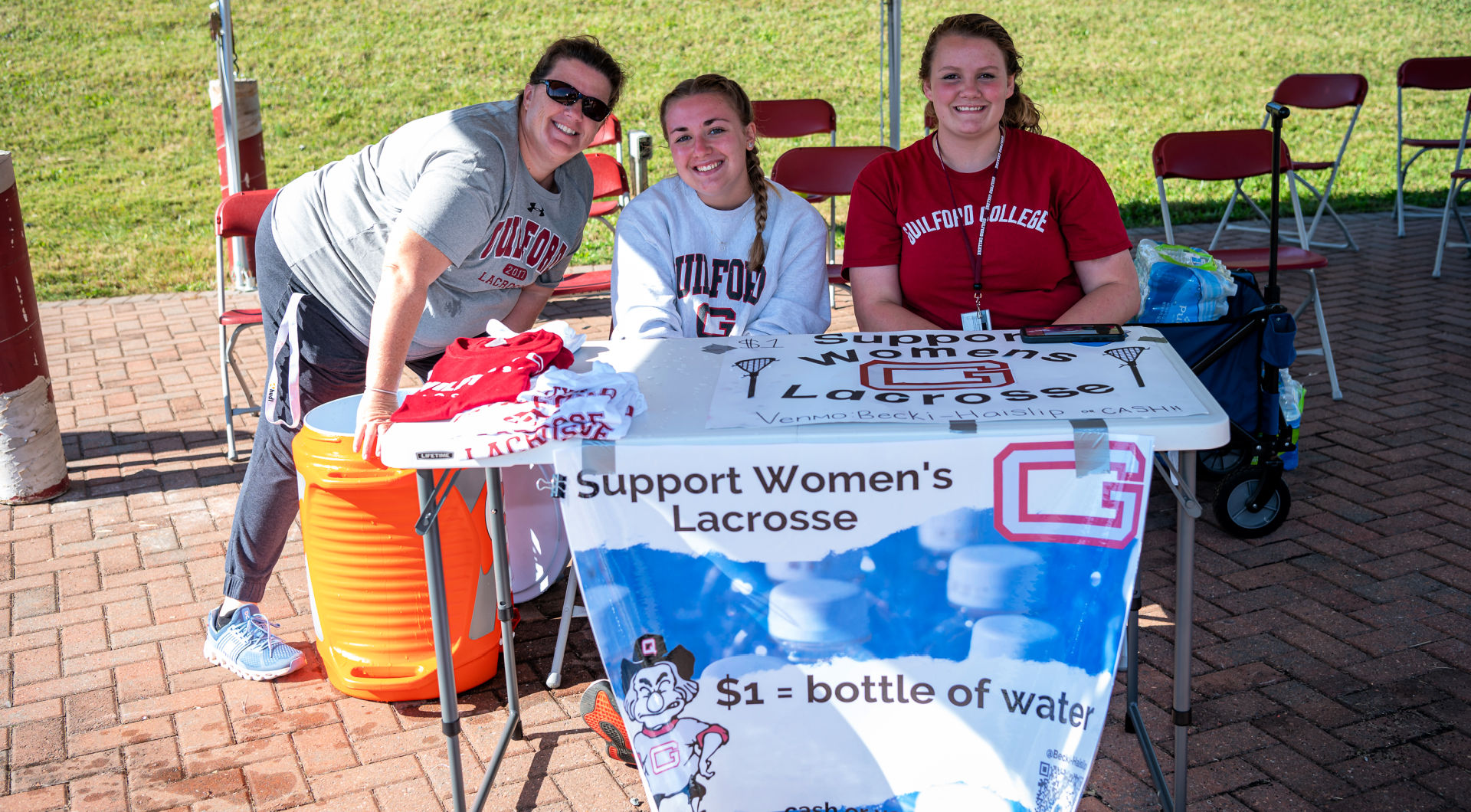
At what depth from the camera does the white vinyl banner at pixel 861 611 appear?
1870 millimetres

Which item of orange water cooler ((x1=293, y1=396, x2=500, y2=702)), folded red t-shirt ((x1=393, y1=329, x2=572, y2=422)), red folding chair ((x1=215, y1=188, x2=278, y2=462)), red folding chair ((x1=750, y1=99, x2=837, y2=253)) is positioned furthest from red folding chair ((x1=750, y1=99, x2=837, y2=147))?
folded red t-shirt ((x1=393, y1=329, x2=572, y2=422))

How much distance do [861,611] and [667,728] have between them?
16.2 inches

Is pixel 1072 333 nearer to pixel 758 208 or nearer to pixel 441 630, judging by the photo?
pixel 758 208

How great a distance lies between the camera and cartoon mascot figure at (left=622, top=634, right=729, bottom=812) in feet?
6.63

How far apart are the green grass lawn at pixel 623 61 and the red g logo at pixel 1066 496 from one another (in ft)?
25.2

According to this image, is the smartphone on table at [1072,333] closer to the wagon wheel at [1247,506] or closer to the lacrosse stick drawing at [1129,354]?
the lacrosse stick drawing at [1129,354]

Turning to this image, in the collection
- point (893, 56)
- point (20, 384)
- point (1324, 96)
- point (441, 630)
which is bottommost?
point (441, 630)

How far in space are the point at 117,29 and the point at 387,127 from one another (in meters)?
5.41

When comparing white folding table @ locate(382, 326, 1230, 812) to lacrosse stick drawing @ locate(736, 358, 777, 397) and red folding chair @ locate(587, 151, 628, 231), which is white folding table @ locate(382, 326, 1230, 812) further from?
red folding chair @ locate(587, 151, 628, 231)

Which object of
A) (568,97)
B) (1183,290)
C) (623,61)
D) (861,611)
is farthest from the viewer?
(623,61)

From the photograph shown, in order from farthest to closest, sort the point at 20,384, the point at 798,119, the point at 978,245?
the point at 798,119
the point at 20,384
the point at 978,245

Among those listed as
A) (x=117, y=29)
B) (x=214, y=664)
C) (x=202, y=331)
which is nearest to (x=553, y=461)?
(x=214, y=664)

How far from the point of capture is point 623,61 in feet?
45.3

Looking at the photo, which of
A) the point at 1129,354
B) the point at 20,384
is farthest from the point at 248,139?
the point at 1129,354
